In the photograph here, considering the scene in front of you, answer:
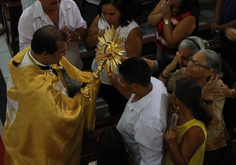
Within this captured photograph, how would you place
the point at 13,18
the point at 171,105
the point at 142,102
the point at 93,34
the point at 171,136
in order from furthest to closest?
the point at 13,18 → the point at 93,34 → the point at 171,105 → the point at 142,102 → the point at 171,136

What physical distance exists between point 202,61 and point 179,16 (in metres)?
0.78

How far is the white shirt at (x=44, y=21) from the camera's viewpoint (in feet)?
8.86

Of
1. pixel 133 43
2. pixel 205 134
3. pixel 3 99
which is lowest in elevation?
pixel 3 99

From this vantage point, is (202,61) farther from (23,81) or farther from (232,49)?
(23,81)

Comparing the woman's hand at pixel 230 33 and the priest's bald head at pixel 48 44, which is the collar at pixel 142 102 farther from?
the woman's hand at pixel 230 33

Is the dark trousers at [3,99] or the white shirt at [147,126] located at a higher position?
the white shirt at [147,126]

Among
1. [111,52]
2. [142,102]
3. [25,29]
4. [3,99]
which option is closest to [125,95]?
[111,52]

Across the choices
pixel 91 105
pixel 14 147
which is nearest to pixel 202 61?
pixel 91 105

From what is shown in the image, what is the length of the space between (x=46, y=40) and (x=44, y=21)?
829 mm

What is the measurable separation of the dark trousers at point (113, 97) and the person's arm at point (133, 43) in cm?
51

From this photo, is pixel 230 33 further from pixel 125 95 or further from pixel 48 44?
pixel 48 44

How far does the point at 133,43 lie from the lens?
263 centimetres

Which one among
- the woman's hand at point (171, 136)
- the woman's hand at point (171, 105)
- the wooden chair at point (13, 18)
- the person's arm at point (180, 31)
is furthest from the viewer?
the wooden chair at point (13, 18)

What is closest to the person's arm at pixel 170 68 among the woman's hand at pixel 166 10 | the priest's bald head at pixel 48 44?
the woman's hand at pixel 166 10
